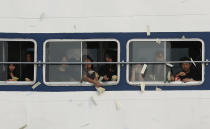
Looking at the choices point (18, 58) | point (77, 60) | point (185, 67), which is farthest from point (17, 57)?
point (185, 67)

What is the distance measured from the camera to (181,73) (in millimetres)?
4461

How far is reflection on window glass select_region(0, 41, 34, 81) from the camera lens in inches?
180

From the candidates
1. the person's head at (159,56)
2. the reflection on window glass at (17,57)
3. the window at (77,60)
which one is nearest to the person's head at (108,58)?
the window at (77,60)

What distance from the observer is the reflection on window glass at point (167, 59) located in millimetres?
4434

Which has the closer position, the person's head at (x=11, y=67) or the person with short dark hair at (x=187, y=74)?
the person with short dark hair at (x=187, y=74)

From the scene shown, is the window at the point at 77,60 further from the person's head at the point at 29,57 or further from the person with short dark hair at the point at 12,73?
the person with short dark hair at the point at 12,73

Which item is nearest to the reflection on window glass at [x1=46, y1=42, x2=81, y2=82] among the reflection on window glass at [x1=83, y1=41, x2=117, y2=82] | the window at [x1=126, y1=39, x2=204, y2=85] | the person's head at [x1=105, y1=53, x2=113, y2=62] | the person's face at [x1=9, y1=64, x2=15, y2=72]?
the reflection on window glass at [x1=83, y1=41, x2=117, y2=82]
